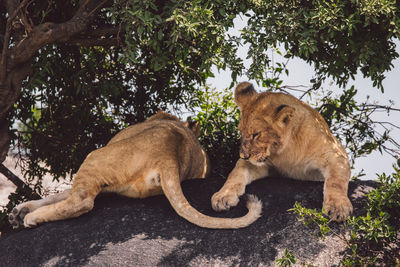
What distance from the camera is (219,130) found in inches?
276

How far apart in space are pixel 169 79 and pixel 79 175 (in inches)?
109

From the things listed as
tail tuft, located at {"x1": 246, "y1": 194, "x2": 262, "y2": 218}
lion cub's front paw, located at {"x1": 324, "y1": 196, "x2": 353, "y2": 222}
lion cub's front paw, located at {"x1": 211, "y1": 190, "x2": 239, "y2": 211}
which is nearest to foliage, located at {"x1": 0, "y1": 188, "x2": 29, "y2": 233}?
lion cub's front paw, located at {"x1": 211, "y1": 190, "x2": 239, "y2": 211}

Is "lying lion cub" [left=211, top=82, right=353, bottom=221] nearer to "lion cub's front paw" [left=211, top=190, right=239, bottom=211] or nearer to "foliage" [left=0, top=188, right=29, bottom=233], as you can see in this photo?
"lion cub's front paw" [left=211, top=190, right=239, bottom=211]

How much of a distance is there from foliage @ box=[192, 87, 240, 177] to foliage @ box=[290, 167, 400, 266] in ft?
7.86

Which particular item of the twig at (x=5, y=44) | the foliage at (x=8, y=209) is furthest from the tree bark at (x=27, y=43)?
the foliage at (x=8, y=209)

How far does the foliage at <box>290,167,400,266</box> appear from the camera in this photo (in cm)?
398

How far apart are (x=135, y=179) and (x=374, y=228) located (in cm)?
236

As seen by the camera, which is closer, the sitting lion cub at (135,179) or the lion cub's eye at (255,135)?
the sitting lion cub at (135,179)

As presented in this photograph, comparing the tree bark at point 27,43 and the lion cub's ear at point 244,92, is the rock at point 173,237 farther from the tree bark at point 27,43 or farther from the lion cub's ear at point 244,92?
the tree bark at point 27,43

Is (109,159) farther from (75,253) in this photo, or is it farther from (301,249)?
(301,249)

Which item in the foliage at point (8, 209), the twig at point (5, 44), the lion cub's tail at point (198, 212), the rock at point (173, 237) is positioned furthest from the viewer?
the foliage at point (8, 209)

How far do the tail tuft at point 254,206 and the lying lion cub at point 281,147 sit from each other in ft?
0.48

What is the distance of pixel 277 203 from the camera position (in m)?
A: 4.82

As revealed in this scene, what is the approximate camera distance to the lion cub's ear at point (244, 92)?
5.19 meters
